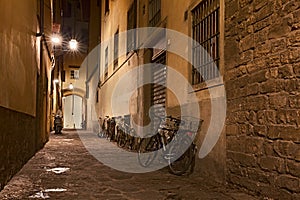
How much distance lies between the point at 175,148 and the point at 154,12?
5.16 m

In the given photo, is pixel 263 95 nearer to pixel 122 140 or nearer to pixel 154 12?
pixel 154 12

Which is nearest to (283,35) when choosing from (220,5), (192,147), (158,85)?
(220,5)

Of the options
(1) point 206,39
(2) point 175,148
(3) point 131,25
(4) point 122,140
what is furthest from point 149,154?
(3) point 131,25

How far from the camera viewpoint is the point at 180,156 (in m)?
6.98

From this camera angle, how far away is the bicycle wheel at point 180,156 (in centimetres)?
672

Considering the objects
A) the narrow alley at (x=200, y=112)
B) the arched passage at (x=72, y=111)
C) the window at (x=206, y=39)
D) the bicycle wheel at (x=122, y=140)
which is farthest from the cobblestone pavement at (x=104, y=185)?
the arched passage at (x=72, y=111)

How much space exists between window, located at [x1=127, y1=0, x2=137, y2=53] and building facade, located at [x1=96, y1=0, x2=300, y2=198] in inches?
189

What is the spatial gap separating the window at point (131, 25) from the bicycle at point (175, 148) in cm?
556

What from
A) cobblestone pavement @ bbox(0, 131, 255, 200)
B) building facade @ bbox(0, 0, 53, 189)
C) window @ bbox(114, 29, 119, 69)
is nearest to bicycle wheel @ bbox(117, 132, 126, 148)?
window @ bbox(114, 29, 119, 69)

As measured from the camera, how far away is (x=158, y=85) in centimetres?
1014

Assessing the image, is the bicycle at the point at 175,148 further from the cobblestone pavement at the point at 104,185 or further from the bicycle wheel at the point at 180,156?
the cobblestone pavement at the point at 104,185

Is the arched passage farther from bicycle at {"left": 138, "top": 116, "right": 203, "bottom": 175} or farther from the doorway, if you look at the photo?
bicycle at {"left": 138, "top": 116, "right": 203, "bottom": 175}

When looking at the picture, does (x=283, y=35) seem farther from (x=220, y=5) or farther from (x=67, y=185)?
(x=67, y=185)

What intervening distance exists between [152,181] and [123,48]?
33.8ft
